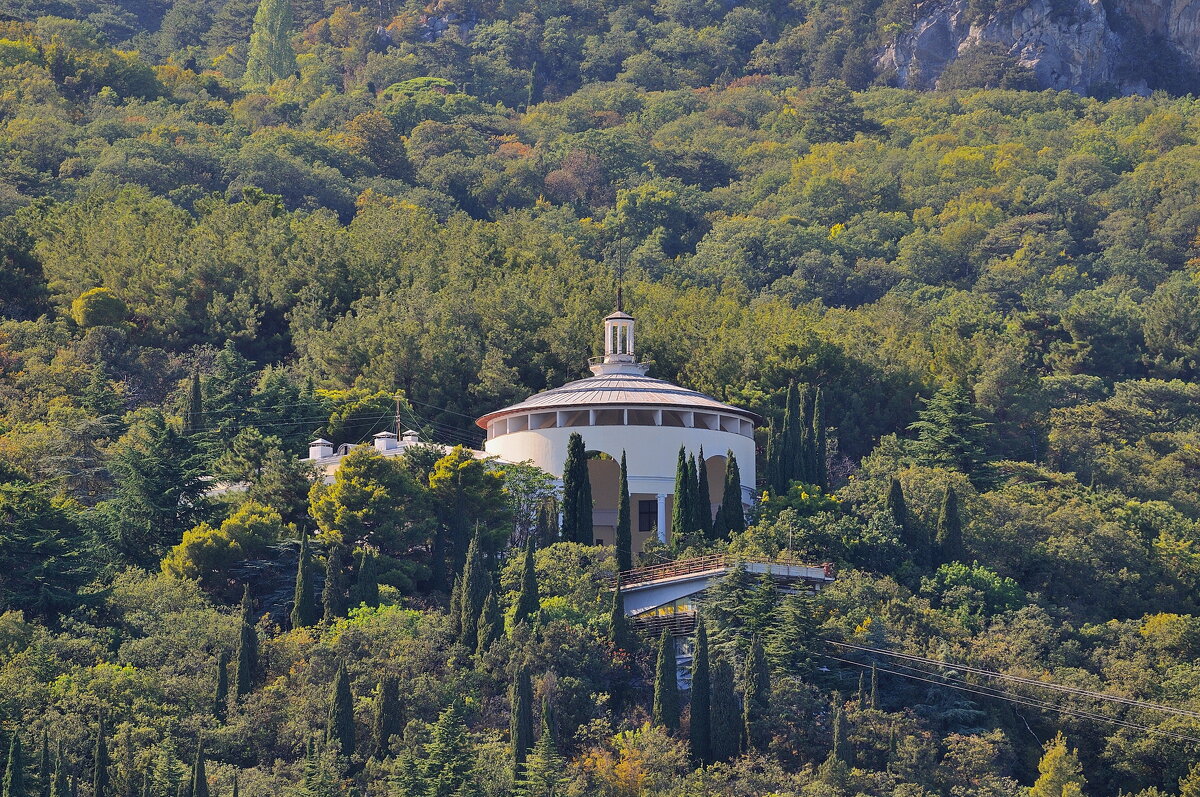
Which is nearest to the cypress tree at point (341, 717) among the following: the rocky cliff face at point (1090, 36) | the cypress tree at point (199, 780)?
the cypress tree at point (199, 780)

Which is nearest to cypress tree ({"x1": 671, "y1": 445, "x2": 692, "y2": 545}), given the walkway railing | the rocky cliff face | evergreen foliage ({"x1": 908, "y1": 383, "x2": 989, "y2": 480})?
the walkway railing

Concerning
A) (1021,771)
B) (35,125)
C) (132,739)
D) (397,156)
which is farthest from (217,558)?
(397,156)

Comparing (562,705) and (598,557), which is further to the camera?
(598,557)

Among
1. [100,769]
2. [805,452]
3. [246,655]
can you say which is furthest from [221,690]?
[805,452]

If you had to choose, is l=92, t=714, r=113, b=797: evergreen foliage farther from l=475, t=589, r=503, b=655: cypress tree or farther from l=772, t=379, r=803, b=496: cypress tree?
l=772, t=379, r=803, b=496: cypress tree

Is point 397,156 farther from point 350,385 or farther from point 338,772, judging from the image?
point 338,772

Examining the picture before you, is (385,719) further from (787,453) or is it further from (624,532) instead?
(787,453)

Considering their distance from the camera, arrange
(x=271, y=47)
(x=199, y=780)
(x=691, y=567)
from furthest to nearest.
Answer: (x=271, y=47) → (x=691, y=567) → (x=199, y=780)
